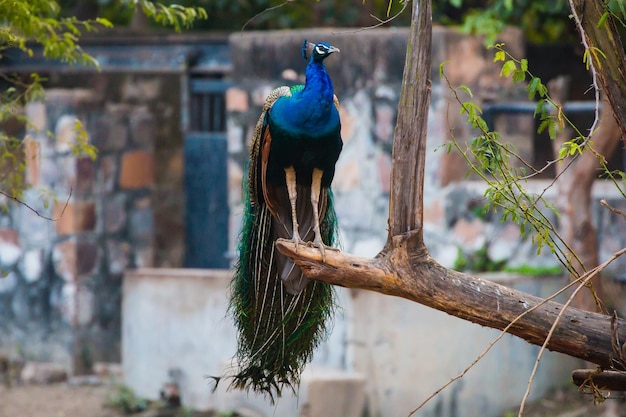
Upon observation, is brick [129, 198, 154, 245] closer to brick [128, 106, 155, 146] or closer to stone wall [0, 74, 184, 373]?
stone wall [0, 74, 184, 373]

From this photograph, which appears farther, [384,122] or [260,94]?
[260,94]

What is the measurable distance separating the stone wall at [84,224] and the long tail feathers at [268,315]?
3.76 metres

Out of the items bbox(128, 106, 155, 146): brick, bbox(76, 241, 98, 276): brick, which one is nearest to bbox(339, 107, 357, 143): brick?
bbox(128, 106, 155, 146): brick

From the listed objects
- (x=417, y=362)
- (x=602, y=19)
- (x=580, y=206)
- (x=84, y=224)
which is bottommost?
(x=417, y=362)

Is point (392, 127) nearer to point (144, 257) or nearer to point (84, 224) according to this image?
point (144, 257)

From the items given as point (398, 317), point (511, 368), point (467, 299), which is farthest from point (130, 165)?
point (467, 299)

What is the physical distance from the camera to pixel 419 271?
376cm

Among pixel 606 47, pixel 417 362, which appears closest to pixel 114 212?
pixel 417 362

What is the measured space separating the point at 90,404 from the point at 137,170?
1.97 metres

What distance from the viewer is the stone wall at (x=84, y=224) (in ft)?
27.3

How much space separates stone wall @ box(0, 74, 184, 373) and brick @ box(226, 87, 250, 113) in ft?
3.02

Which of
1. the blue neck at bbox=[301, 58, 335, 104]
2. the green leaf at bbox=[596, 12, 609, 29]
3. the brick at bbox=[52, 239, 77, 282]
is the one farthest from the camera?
the brick at bbox=[52, 239, 77, 282]

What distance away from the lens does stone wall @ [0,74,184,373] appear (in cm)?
831

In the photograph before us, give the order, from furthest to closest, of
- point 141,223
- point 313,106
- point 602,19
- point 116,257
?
point 141,223
point 116,257
point 313,106
point 602,19
